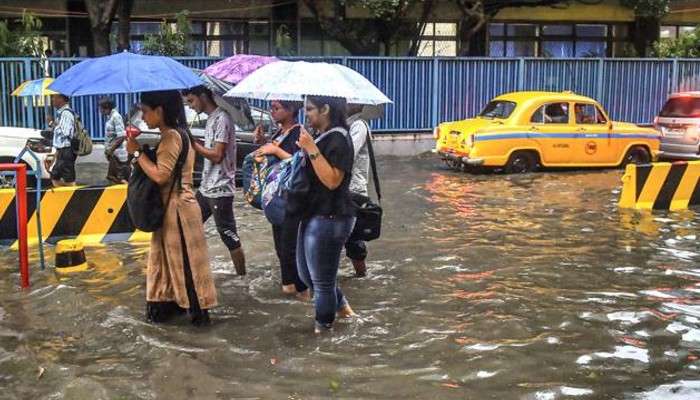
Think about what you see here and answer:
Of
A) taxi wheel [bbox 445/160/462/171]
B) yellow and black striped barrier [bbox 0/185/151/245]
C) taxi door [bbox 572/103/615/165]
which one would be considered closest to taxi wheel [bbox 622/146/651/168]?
taxi door [bbox 572/103/615/165]

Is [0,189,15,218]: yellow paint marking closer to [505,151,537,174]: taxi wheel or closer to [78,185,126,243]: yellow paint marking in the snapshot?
[78,185,126,243]: yellow paint marking

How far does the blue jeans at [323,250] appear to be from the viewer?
4.80 metres

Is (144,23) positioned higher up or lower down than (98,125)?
higher up

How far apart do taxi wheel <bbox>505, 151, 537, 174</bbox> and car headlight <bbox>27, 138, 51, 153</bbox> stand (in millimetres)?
7854

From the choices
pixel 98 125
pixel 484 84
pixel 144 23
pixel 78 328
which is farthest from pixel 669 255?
pixel 144 23

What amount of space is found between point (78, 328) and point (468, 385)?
2.74m

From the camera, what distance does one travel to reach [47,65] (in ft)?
49.8

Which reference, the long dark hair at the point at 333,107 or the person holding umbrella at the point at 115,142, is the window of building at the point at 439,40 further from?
the long dark hair at the point at 333,107

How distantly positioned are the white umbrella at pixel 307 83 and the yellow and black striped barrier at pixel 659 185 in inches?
229

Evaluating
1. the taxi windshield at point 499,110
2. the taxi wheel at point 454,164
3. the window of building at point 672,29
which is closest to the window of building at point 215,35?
the taxi wheel at point 454,164

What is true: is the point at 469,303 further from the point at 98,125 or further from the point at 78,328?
the point at 98,125

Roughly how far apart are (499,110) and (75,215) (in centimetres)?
888

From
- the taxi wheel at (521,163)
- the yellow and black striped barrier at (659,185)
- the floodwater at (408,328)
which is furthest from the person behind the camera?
the taxi wheel at (521,163)

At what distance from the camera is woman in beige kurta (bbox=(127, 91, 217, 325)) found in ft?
16.4
